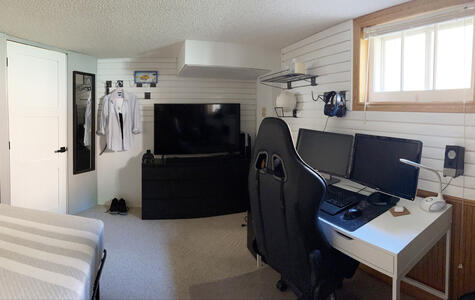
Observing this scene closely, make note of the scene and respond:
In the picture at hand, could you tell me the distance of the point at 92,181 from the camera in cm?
396

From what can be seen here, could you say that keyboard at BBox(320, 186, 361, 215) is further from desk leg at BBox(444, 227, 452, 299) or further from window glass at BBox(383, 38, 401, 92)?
window glass at BBox(383, 38, 401, 92)

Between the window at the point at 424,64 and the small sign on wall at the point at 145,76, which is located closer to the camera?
the window at the point at 424,64

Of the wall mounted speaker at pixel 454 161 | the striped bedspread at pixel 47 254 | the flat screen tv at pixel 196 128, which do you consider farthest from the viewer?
the flat screen tv at pixel 196 128

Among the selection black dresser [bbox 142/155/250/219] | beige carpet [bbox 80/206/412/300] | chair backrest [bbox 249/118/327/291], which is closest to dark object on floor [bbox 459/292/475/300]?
beige carpet [bbox 80/206/412/300]

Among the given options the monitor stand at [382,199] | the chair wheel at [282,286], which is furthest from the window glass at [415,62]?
the chair wheel at [282,286]

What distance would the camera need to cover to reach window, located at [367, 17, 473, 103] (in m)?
1.84

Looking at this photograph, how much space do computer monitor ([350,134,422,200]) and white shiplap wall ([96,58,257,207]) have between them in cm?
229

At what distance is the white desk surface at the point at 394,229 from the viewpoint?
1421mm

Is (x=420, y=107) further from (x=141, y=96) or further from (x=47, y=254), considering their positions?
(x=141, y=96)

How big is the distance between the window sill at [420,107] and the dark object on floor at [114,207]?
3.14 m

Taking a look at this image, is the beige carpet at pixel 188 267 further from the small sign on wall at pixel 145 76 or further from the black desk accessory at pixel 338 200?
the small sign on wall at pixel 145 76

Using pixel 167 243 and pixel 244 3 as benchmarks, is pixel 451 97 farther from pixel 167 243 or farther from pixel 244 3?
pixel 167 243

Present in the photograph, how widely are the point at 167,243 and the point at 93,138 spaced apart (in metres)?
1.97

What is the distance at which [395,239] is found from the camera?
146 centimetres
